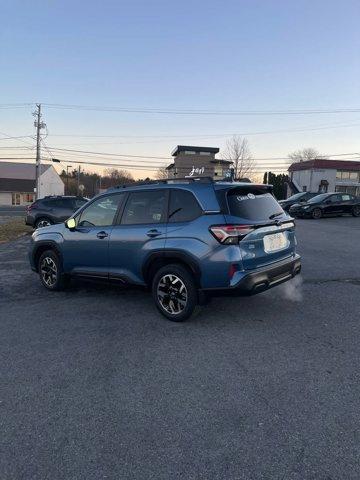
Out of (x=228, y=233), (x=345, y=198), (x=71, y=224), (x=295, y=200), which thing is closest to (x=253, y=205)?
(x=228, y=233)

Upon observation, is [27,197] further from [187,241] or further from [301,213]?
[187,241]

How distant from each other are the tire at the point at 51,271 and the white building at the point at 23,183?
70146 millimetres

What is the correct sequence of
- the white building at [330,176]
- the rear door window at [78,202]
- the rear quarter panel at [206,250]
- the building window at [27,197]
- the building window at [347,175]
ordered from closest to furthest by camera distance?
the rear quarter panel at [206,250] → the rear door window at [78,202] → the white building at [330,176] → the building window at [347,175] → the building window at [27,197]

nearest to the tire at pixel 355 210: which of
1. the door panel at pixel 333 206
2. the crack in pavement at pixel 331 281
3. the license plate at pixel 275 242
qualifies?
the door panel at pixel 333 206

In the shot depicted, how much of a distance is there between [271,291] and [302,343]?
7.08 ft

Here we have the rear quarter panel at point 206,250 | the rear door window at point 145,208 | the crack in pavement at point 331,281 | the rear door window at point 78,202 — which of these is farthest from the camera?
the rear door window at point 78,202

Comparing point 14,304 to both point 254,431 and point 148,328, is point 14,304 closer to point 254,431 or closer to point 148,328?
point 148,328

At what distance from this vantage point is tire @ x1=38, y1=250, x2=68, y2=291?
22.0 feet

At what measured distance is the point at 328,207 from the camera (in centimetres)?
2436

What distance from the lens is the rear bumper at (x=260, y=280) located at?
4629 mm

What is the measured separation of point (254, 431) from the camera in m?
2.87

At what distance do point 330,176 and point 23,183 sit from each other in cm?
5358

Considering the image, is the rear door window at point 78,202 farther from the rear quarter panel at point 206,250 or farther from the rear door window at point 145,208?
the rear quarter panel at point 206,250

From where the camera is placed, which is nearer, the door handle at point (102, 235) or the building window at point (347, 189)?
the door handle at point (102, 235)
